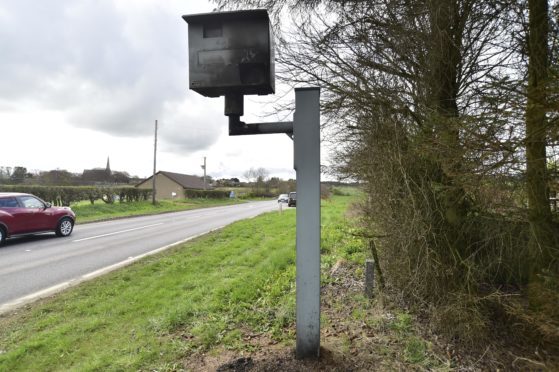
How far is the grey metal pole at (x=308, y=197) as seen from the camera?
262cm

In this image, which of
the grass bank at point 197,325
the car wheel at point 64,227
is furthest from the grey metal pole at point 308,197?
the car wheel at point 64,227

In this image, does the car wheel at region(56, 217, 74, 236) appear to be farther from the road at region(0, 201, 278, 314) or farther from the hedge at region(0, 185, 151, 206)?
the hedge at region(0, 185, 151, 206)

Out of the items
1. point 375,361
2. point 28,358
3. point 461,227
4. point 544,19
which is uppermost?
point 544,19

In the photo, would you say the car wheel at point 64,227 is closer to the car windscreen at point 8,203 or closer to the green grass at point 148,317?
the car windscreen at point 8,203

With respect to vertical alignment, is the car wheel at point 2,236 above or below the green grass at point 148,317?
above

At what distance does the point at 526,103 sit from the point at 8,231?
1271 centimetres

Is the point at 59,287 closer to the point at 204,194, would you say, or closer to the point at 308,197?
the point at 308,197

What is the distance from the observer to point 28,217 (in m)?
10.6

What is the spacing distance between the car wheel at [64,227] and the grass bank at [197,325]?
6901mm

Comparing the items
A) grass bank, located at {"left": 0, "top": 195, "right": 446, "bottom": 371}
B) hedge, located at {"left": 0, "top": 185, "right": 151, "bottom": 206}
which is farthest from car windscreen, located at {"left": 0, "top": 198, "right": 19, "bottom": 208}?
hedge, located at {"left": 0, "top": 185, "right": 151, "bottom": 206}

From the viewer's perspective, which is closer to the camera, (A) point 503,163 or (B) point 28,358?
(A) point 503,163

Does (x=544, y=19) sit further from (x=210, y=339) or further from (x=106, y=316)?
(x=106, y=316)

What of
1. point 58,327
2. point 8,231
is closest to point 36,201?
point 8,231

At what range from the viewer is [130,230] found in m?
13.6
